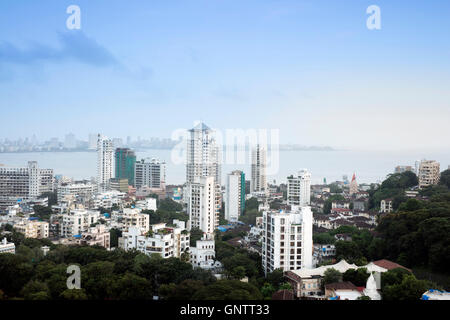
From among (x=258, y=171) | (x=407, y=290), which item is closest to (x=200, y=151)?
(x=258, y=171)

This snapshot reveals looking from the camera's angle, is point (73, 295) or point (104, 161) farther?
point (104, 161)

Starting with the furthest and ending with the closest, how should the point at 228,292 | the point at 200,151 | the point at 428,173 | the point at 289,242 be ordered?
the point at 200,151, the point at 428,173, the point at 289,242, the point at 228,292

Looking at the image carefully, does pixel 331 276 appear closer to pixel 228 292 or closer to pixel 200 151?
pixel 228 292

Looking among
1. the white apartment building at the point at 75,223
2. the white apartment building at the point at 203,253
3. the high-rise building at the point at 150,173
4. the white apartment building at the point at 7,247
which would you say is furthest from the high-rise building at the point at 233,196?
the white apartment building at the point at 7,247

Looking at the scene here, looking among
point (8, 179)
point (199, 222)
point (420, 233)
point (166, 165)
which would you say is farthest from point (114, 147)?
point (420, 233)

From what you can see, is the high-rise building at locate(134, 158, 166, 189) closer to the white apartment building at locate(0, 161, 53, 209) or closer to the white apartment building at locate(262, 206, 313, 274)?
the white apartment building at locate(0, 161, 53, 209)

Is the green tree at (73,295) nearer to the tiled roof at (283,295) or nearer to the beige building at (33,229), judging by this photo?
the tiled roof at (283,295)
